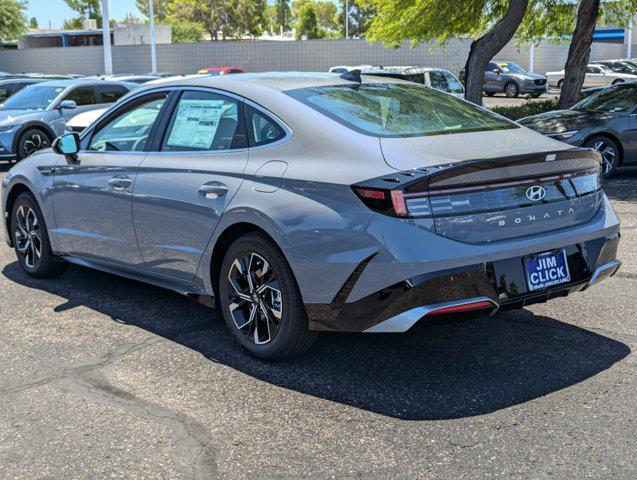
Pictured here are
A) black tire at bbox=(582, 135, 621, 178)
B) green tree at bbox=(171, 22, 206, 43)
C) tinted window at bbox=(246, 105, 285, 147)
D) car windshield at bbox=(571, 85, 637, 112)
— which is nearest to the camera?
tinted window at bbox=(246, 105, 285, 147)

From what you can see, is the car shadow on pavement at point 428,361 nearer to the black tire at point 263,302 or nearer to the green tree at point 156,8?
the black tire at point 263,302

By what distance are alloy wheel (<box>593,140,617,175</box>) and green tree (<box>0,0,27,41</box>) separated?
A: 42909 mm

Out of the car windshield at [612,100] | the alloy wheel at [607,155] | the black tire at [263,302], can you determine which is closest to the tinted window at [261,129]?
the black tire at [263,302]

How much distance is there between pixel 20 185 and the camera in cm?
658

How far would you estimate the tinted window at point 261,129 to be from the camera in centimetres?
450

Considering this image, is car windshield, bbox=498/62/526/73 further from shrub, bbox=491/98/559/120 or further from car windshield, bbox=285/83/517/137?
car windshield, bbox=285/83/517/137

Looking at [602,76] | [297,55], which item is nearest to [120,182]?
[602,76]

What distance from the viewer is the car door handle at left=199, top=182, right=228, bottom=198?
180 inches

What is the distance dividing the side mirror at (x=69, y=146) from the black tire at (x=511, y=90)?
32764 mm

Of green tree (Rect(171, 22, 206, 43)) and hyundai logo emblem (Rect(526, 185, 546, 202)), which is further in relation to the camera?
green tree (Rect(171, 22, 206, 43))

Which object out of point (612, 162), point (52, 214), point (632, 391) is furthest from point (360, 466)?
point (612, 162)

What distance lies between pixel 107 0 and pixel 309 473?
3041 cm

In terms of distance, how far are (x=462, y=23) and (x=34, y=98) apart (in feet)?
30.0

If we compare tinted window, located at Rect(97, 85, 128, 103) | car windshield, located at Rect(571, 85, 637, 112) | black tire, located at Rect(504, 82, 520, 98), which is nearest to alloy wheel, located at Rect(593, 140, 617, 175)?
car windshield, located at Rect(571, 85, 637, 112)
